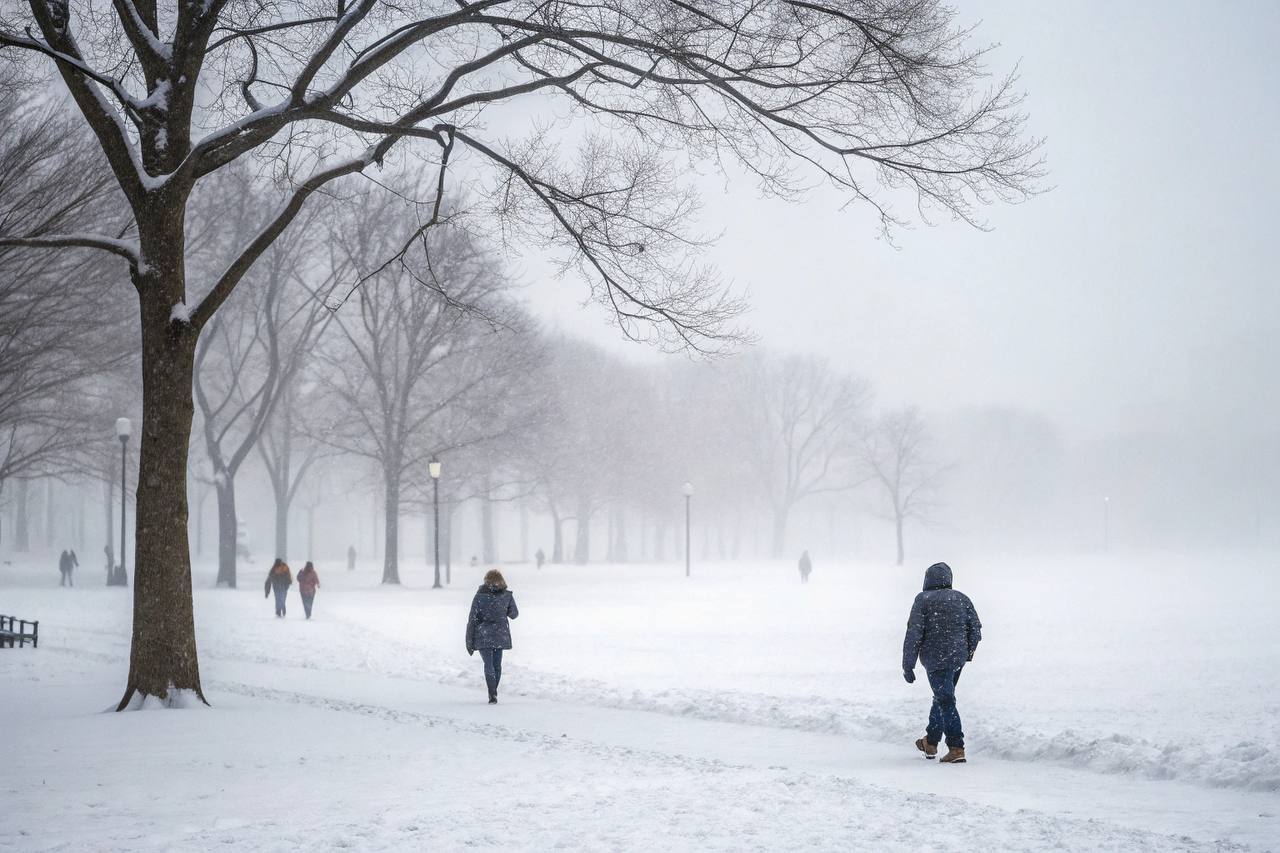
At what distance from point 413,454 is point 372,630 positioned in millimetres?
18364

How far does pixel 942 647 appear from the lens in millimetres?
9336

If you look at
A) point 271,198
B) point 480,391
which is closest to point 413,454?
point 480,391

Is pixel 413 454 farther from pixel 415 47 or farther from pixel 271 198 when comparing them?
pixel 415 47

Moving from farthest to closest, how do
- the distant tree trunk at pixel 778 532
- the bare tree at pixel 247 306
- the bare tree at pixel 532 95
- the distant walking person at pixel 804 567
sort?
the distant tree trunk at pixel 778 532, the distant walking person at pixel 804 567, the bare tree at pixel 247 306, the bare tree at pixel 532 95

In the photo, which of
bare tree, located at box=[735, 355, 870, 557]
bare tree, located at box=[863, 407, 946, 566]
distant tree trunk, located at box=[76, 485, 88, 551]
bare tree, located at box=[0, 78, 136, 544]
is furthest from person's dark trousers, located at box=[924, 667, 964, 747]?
distant tree trunk, located at box=[76, 485, 88, 551]

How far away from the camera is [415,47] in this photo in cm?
1239

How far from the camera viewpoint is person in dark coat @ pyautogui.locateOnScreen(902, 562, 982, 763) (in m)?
9.30

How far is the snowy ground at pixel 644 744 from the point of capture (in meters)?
6.68

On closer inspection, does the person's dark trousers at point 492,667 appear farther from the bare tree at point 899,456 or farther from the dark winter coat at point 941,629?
the bare tree at point 899,456

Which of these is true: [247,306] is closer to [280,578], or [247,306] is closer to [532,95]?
[280,578]

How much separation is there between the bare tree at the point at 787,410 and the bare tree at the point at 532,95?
5961cm

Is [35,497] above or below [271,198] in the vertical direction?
below

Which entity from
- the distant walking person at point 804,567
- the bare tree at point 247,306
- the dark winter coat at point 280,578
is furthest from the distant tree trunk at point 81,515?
the dark winter coat at point 280,578

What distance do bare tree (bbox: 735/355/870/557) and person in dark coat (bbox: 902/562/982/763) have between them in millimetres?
62341
